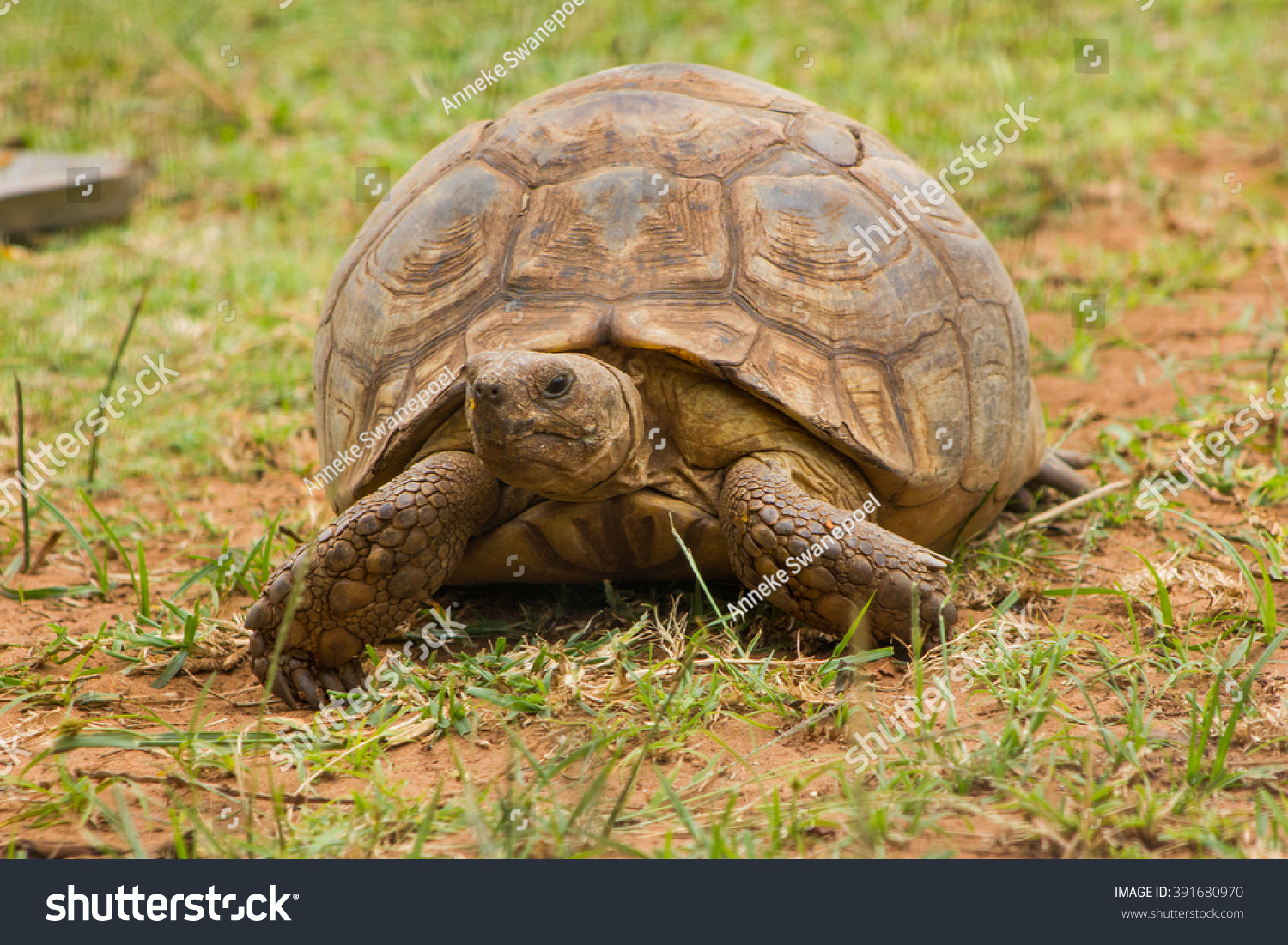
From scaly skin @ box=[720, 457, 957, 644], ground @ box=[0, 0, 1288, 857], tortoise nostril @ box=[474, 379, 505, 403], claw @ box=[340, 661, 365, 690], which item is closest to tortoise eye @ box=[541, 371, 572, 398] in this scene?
tortoise nostril @ box=[474, 379, 505, 403]

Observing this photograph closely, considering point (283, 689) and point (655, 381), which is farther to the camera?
point (655, 381)

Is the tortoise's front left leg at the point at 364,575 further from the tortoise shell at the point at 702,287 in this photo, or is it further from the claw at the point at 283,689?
the tortoise shell at the point at 702,287

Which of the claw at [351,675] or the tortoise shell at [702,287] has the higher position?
the tortoise shell at [702,287]

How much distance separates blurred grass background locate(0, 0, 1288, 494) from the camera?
5477 millimetres

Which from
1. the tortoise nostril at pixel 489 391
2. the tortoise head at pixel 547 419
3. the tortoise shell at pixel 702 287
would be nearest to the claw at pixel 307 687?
the tortoise shell at pixel 702 287

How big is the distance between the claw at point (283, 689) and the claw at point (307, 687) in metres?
0.02

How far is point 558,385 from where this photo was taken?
2.65 meters

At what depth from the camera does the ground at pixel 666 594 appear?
213 centimetres

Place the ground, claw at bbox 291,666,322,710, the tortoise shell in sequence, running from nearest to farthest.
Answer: the ground
claw at bbox 291,666,322,710
the tortoise shell

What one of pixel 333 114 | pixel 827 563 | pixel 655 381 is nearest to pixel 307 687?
pixel 655 381

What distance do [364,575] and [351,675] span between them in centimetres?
28

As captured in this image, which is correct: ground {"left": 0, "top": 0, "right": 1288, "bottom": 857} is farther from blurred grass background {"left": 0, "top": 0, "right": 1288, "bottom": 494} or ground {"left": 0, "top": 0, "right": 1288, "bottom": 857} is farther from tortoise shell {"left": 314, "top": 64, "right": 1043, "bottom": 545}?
tortoise shell {"left": 314, "top": 64, "right": 1043, "bottom": 545}

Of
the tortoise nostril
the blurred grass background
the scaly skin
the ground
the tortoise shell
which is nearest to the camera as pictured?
the ground

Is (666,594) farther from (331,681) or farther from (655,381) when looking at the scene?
(331,681)
